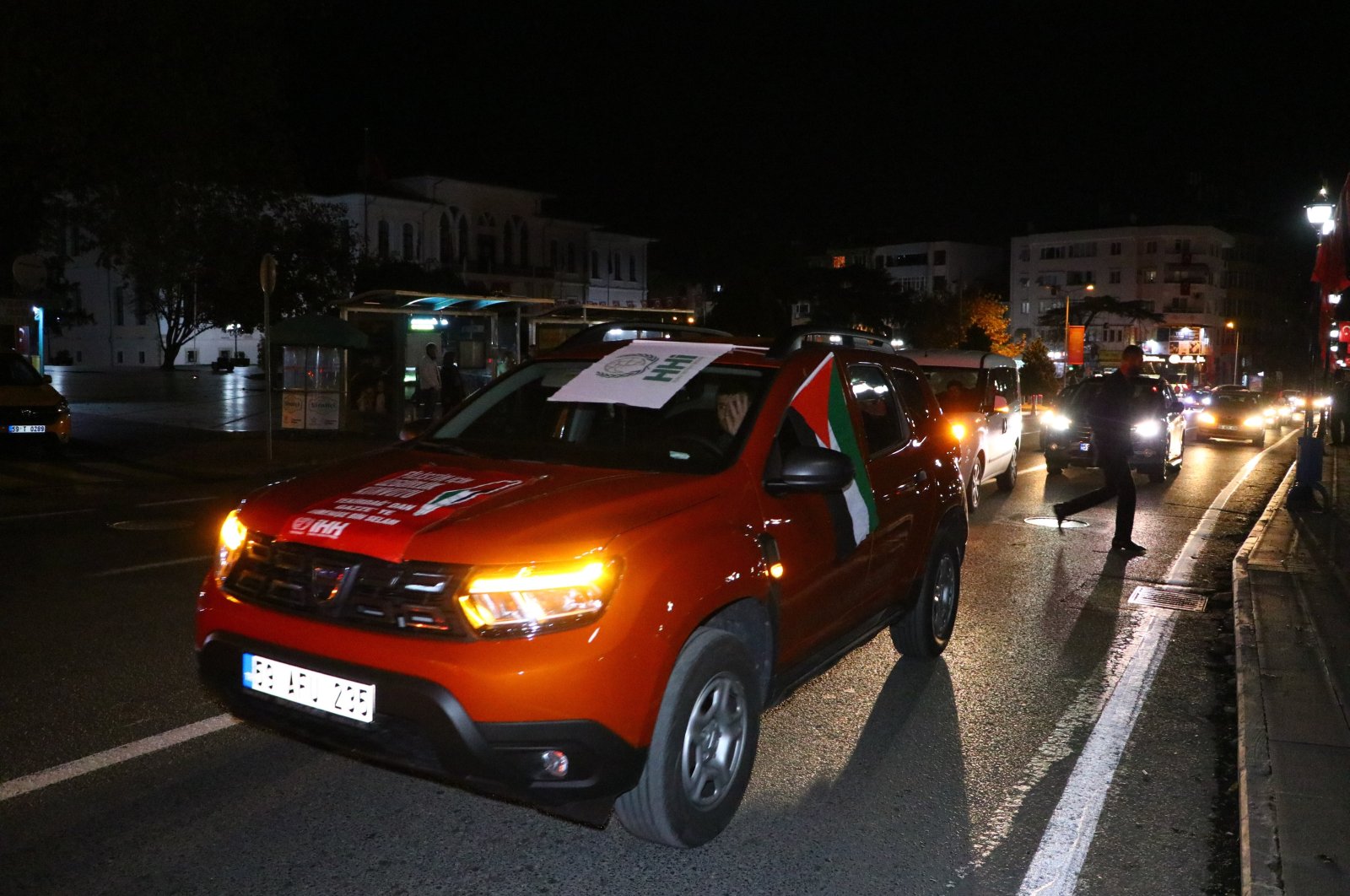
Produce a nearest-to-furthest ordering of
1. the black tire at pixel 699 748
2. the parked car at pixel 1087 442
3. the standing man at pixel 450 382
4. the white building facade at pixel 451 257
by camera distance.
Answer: the black tire at pixel 699 748
the parked car at pixel 1087 442
the standing man at pixel 450 382
the white building facade at pixel 451 257

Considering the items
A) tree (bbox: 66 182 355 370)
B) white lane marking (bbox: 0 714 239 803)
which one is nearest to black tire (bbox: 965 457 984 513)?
white lane marking (bbox: 0 714 239 803)

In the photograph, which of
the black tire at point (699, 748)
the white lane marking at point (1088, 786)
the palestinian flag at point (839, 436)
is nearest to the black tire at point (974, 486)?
the white lane marking at point (1088, 786)

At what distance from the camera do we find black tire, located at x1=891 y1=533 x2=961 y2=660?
628 centimetres

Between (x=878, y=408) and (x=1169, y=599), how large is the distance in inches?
161

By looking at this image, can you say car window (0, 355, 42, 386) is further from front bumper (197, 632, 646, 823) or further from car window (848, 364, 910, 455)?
front bumper (197, 632, 646, 823)

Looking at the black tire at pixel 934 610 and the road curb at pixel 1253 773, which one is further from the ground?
the black tire at pixel 934 610

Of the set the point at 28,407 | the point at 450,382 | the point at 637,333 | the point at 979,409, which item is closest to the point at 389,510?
the point at 637,333

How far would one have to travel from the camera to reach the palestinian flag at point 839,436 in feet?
16.1

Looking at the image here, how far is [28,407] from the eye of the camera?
55.2ft

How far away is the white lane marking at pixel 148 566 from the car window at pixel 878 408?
5.89 m

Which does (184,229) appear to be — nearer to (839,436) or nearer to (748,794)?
(839,436)

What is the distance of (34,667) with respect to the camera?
6.02m

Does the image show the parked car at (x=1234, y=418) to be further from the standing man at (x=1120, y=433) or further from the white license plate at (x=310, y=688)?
the white license plate at (x=310, y=688)

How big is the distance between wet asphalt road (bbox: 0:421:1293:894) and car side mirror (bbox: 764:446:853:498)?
47.3 inches
